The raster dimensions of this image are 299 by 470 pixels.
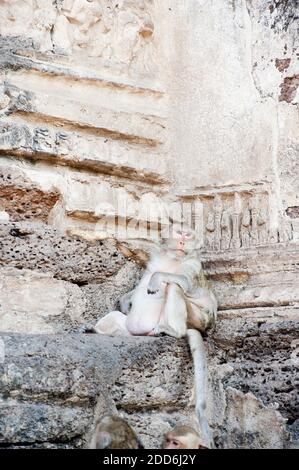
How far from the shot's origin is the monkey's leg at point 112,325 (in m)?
4.75

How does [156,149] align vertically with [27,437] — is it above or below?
above

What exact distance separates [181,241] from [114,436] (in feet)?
4.22

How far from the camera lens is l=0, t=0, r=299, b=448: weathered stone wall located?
468 centimetres

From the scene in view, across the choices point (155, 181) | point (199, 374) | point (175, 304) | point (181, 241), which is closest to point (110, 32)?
point (155, 181)

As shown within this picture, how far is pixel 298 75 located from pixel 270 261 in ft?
2.75

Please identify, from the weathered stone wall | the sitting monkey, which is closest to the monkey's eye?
the weathered stone wall

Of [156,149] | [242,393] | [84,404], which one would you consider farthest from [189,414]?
[156,149]

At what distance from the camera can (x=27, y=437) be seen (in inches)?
159

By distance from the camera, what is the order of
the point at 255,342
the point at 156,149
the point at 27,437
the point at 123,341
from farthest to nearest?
the point at 156,149
the point at 255,342
the point at 123,341
the point at 27,437

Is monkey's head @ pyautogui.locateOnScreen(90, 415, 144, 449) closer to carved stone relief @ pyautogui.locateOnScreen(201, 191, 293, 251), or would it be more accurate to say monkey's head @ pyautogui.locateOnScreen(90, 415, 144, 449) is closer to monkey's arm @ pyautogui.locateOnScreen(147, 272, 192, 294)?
monkey's arm @ pyautogui.locateOnScreen(147, 272, 192, 294)

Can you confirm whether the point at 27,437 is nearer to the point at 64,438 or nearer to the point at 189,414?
the point at 64,438

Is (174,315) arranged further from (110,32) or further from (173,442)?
(110,32)

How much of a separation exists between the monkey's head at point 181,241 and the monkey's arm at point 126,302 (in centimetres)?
25

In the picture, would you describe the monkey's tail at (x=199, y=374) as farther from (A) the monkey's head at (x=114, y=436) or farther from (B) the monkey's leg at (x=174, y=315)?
(A) the monkey's head at (x=114, y=436)
